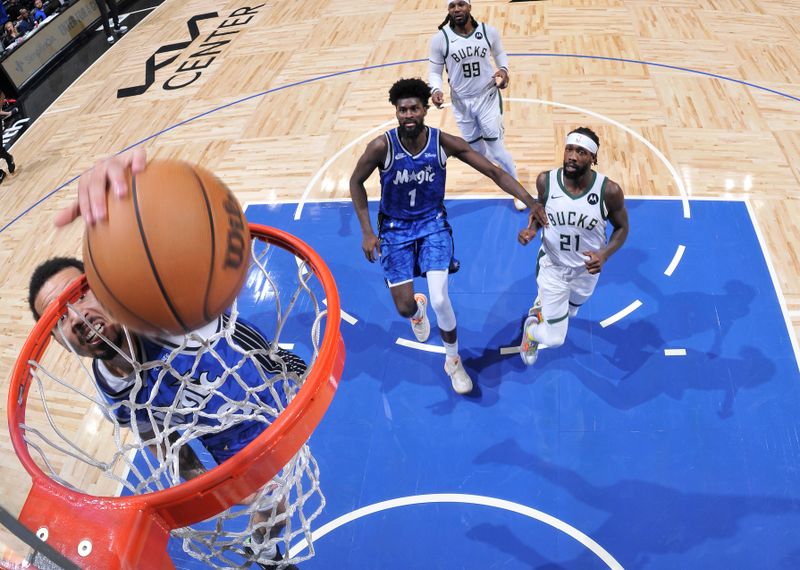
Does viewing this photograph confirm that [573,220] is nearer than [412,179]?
Yes

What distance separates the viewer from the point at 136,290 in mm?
2025

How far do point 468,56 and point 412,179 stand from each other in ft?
5.61

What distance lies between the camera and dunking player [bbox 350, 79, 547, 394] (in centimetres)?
430

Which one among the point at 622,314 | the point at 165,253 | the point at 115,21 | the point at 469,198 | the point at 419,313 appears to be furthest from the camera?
the point at 115,21

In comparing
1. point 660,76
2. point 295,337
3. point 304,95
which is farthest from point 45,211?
point 660,76

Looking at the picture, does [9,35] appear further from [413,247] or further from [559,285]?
[559,285]

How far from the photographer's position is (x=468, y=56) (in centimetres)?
554

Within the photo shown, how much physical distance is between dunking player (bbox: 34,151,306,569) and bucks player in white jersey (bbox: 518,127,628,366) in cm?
181

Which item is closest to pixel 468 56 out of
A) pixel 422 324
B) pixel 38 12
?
pixel 422 324

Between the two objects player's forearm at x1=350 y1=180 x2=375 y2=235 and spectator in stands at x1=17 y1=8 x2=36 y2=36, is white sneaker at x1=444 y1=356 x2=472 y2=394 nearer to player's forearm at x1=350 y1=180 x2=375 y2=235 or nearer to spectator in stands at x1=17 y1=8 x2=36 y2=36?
player's forearm at x1=350 y1=180 x2=375 y2=235

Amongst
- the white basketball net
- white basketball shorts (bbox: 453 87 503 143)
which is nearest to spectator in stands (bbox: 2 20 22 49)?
the white basketball net

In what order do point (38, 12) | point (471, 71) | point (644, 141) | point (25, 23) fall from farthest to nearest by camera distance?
point (38, 12) → point (25, 23) → point (644, 141) → point (471, 71)

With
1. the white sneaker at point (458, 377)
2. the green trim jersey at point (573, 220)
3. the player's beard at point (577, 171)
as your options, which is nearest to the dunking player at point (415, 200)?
the white sneaker at point (458, 377)

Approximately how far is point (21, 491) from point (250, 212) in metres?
4.93
